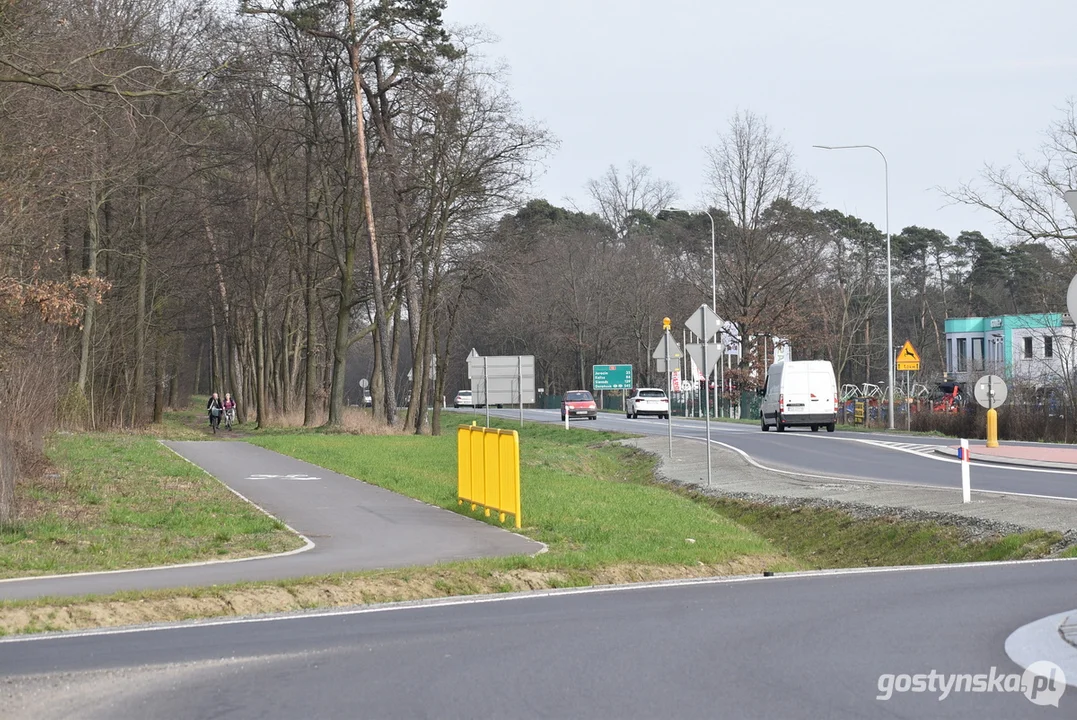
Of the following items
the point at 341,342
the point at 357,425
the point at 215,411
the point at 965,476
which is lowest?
the point at 965,476

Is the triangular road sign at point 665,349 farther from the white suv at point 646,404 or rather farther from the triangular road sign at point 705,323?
the white suv at point 646,404

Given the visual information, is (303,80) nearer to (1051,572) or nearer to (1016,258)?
(1051,572)

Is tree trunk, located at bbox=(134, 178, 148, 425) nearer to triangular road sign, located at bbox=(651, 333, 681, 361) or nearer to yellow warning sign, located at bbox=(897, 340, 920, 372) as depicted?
triangular road sign, located at bbox=(651, 333, 681, 361)

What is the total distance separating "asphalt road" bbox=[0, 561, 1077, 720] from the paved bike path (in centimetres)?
291

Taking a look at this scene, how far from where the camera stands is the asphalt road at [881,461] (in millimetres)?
23516

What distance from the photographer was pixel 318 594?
12.3 metres

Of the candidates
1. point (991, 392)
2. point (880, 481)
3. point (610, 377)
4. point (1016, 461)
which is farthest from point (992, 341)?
point (880, 481)

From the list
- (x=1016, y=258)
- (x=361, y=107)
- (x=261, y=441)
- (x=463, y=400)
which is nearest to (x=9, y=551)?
(x=261, y=441)

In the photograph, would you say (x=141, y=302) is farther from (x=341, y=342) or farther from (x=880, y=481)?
(x=880, y=481)

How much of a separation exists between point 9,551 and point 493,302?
34.2m

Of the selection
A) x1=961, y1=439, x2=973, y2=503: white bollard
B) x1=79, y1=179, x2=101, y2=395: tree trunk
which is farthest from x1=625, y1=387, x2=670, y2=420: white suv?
x1=961, y1=439, x2=973, y2=503: white bollard

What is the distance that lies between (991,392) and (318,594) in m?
23.2

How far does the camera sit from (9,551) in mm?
14828

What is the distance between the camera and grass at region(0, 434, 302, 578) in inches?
577
